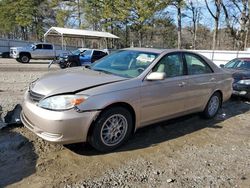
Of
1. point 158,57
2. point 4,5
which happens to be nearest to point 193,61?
point 158,57

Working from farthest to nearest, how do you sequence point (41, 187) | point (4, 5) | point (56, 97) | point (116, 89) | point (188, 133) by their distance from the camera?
point (4, 5) < point (188, 133) < point (116, 89) < point (56, 97) < point (41, 187)

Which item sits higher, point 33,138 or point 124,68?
point 124,68

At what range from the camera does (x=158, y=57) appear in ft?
16.5

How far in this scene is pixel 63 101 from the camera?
3.89 m

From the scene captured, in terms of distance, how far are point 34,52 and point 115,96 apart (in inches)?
923

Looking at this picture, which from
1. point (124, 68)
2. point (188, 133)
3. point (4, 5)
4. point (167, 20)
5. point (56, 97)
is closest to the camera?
point (56, 97)

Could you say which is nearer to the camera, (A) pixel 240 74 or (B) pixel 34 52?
(A) pixel 240 74

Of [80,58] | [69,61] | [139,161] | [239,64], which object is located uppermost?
[80,58]

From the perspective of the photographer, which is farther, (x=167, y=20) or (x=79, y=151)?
(x=167, y=20)

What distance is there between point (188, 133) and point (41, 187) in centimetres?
311

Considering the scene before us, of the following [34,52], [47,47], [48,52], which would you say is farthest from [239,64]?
[47,47]

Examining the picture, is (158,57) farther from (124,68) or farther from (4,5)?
(4,5)

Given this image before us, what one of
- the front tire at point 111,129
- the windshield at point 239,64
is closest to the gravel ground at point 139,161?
the front tire at point 111,129

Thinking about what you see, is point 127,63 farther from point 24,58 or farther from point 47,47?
point 47,47
